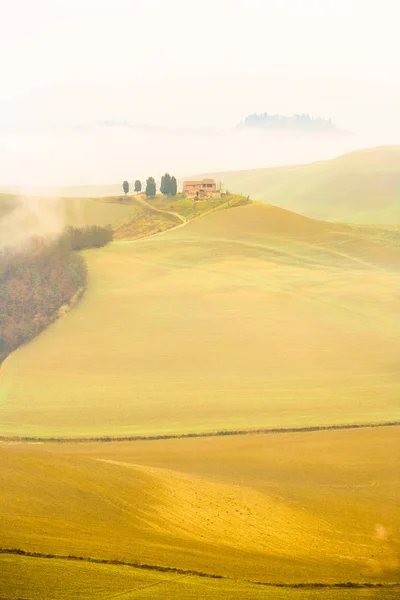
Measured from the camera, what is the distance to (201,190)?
361 ft

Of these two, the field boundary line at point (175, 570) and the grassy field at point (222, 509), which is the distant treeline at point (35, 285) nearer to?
the grassy field at point (222, 509)

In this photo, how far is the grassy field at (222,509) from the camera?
21.7m

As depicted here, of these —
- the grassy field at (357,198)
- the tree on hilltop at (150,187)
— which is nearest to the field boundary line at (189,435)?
the tree on hilltop at (150,187)

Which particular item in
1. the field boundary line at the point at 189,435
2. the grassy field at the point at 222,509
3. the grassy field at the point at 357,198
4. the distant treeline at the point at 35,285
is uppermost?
the grassy field at the point at 357,198

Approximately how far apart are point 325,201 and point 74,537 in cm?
17119

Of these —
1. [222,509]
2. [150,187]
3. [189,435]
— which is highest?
[150,187]

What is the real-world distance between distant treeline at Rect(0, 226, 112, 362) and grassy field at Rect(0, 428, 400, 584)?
25410 mm

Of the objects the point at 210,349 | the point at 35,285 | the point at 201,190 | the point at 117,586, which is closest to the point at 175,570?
the point at 117,586

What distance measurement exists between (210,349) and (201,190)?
61.8m

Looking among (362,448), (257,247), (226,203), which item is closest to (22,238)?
(257,247)

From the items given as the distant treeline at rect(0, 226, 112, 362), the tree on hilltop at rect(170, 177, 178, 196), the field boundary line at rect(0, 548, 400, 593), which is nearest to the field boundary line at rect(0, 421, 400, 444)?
the field boundary line at rect(0, 548, 400, 593)

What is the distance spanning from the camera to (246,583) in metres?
19.9

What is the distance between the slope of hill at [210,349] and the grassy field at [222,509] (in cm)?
534

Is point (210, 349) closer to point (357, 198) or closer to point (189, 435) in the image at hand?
point (189, 435)
